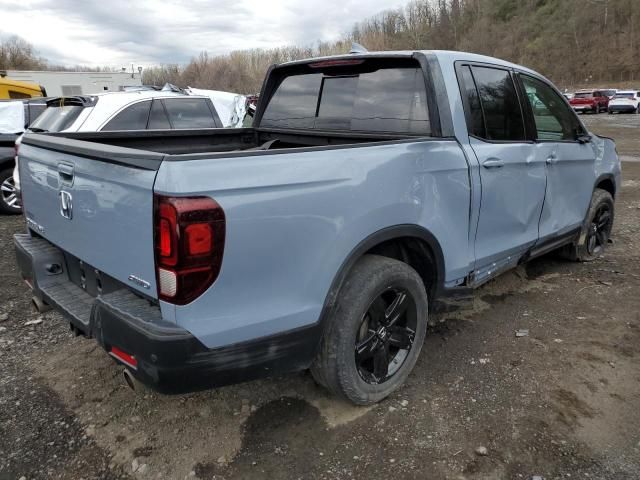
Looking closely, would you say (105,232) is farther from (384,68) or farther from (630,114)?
(630,114)

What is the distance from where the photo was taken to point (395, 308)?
2.83 meters

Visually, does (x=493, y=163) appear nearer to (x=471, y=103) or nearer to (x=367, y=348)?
(x=471, y=103)

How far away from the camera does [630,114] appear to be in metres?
33.2

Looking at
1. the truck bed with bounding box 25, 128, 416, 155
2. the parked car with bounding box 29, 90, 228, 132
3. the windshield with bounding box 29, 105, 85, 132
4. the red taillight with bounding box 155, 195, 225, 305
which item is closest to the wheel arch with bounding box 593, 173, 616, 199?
the truck bed with bounding box 25, 128, 416, 155

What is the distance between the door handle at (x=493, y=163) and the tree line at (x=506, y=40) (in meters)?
42.9

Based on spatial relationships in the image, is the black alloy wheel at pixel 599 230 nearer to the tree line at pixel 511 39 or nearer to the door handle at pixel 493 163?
the door handle at pixel 493 163

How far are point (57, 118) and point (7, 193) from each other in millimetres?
1452

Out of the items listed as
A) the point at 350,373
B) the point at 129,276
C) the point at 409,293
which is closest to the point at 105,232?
the point at 129,276

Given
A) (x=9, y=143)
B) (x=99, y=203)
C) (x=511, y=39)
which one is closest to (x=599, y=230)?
(x=99, y=203)

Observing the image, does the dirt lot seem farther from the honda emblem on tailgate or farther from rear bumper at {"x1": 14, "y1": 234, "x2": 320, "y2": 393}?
the honda emblem on tailgate

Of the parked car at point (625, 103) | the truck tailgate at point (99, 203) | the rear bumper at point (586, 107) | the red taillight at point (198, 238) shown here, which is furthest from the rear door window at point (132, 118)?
the rear bumper at point (586, 107)

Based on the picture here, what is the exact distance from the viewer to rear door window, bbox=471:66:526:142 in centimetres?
→ 341

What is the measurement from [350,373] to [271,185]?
3.61 feet

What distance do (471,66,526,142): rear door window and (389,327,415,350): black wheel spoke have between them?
1.40m
